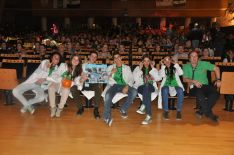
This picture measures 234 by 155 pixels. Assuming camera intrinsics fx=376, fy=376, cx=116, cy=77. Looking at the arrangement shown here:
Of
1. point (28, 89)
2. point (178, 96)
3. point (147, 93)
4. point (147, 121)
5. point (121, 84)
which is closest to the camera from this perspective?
point (147, 121)

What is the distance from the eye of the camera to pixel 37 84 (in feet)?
22.5

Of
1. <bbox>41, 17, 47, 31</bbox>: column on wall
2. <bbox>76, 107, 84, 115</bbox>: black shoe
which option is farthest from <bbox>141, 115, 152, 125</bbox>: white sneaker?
<bbox>41, 17, 47, 31</bbox>: column on wall

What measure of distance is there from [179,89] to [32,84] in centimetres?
266

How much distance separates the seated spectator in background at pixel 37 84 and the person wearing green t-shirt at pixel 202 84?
2.43 metres

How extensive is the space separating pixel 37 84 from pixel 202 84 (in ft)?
9.78

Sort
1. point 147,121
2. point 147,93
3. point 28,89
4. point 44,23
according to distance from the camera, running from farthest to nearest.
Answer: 1. point 44,23
2. point 28,89
3. point 147,93
4. point 147,121

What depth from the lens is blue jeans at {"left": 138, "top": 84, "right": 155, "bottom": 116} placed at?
20.6ft

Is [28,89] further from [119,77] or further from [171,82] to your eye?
[171,82]

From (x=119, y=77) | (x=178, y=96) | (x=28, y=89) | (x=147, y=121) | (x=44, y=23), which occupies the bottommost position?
(x=147, y=121)

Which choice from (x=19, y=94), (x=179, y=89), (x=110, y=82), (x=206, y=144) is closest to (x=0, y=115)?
(x=19, y=94)

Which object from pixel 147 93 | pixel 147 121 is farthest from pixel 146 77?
pixel 147 121

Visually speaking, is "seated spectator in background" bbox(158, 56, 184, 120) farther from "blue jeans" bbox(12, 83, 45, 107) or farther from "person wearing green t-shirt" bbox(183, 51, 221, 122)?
"blue jeans" bbox(12, 83, 45, 107)

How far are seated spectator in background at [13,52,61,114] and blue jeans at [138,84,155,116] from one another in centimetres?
167

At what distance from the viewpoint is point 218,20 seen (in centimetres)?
2428
